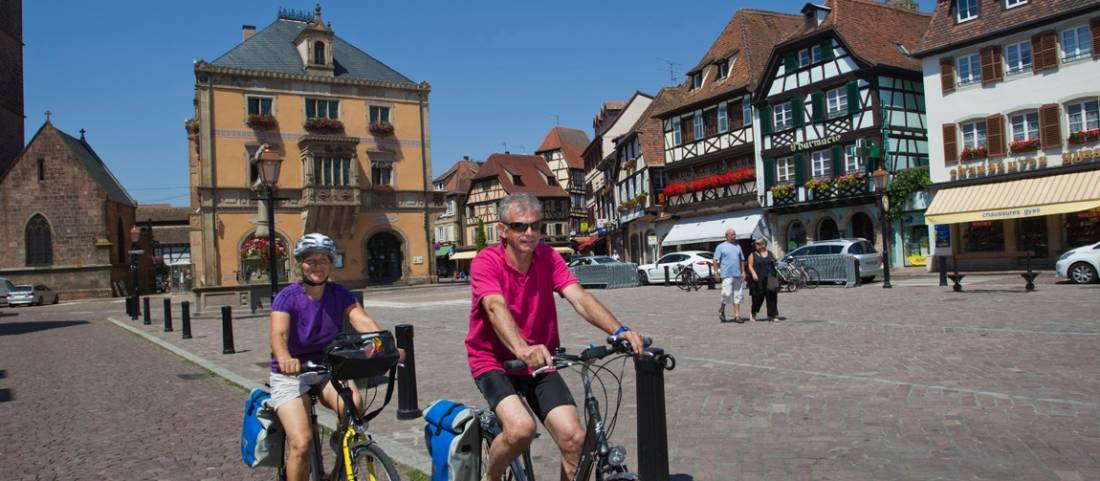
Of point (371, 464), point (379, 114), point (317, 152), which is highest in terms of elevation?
point (379, 114)

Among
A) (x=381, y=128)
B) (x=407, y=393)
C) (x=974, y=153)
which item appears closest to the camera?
(x=407, y=393)

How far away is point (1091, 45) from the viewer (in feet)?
84.3

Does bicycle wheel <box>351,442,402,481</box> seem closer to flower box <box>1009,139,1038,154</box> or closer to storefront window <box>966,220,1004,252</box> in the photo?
flower box <box>1009,139,1038,154</box>

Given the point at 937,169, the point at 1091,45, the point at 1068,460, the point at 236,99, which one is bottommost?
the point at 1068,460

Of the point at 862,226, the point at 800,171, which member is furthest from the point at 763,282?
the point at 800,171

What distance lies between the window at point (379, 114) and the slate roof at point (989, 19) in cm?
2796

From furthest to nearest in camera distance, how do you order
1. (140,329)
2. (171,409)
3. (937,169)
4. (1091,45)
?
1. (937,169)
2. (1091,45)
3. (140,329)
4. (171,409)

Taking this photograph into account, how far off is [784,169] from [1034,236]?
10.9 m

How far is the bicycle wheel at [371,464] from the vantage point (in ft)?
12.0

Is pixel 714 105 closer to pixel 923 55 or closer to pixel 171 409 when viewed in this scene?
pixel 923 55

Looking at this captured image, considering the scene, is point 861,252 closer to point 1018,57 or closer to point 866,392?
point 1018,57

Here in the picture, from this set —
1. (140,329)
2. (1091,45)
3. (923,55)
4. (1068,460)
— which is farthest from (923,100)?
(1068,460)

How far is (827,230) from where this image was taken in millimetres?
35500

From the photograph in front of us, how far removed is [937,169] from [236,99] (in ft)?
108
